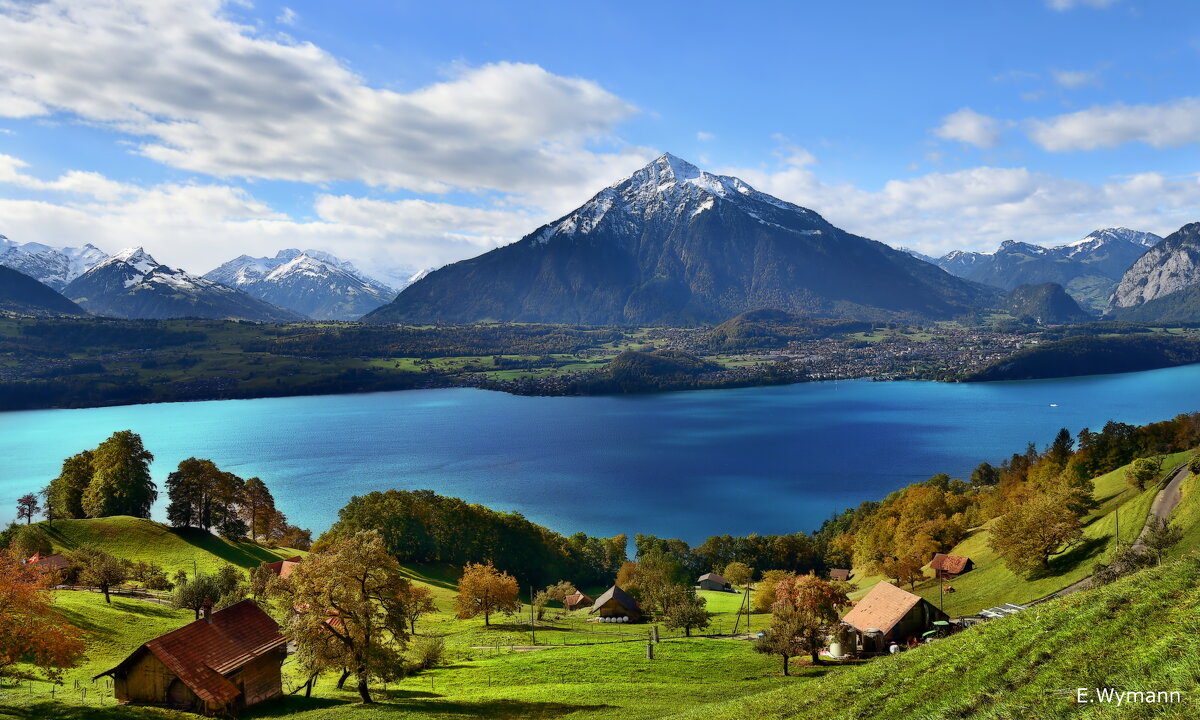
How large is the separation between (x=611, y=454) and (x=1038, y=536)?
104 meters

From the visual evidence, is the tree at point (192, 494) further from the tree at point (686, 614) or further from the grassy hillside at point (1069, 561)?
the grassy hillside at point (1069, 561)

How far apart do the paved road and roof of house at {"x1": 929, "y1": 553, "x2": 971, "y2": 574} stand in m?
15.2

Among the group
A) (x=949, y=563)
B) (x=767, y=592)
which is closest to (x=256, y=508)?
(x=767, y=592)

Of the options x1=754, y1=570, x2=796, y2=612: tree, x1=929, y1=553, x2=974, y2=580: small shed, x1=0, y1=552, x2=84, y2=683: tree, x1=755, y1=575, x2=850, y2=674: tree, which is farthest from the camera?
x1=929, y1=553, x2=974, y2=580: small shed

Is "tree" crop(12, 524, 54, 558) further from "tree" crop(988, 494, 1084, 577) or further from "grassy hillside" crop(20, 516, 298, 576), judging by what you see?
"tree" crop(988, 494, 1084, 577)

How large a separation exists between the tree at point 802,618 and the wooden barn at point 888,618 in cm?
366

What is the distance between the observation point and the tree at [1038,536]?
46.2m

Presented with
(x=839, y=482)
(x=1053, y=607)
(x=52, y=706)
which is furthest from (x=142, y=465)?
(x=839, y=482)

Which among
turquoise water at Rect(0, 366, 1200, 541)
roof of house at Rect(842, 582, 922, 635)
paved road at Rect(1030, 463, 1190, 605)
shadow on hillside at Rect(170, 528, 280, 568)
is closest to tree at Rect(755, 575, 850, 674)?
roof of house at Rect(842, 582, 922, 635)

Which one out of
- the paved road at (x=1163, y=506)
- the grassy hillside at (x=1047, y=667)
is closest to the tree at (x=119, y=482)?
the grassy hillside at (x=1047, y=667)

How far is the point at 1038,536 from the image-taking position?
153ft

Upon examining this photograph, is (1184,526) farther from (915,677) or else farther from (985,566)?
(915,677)

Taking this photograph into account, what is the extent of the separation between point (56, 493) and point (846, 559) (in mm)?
89047

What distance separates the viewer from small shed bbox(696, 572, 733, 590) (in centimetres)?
7438
